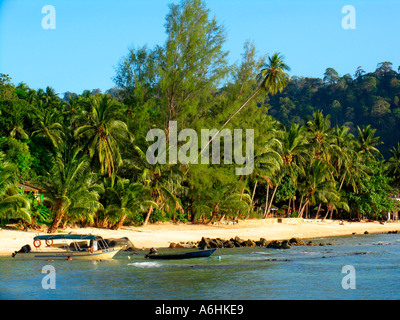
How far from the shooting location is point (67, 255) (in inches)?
925

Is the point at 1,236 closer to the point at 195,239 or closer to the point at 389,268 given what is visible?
the point at 195,239

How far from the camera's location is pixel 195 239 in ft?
114

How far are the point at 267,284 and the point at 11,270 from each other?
36.5 feet

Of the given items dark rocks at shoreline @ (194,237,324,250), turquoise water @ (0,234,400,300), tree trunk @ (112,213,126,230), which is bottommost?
dark rocks at shoreline @ (194,237,324,250)

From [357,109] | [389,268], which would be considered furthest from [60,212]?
[357,109]

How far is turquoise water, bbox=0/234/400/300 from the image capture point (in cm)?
1750

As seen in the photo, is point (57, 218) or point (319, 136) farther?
point (319, 136)

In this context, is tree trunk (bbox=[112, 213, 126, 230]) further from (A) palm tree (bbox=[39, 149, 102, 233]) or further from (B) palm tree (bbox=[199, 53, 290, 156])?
(B) palm tree (bbox=[199, 53, 290, 156])

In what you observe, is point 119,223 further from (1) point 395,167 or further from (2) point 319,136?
(1) point 395,167

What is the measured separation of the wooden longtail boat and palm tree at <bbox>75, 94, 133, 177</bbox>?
37.4ft

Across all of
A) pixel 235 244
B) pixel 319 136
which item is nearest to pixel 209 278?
pixel 235 244

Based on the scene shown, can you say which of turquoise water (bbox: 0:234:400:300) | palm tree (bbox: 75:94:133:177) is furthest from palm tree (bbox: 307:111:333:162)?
turquoise water (bbox: 0:234:400:300)

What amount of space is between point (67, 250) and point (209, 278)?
7.75 m

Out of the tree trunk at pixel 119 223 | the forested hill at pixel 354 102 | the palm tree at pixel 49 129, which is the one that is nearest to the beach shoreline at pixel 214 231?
the tree trunk at pixel 119 223
